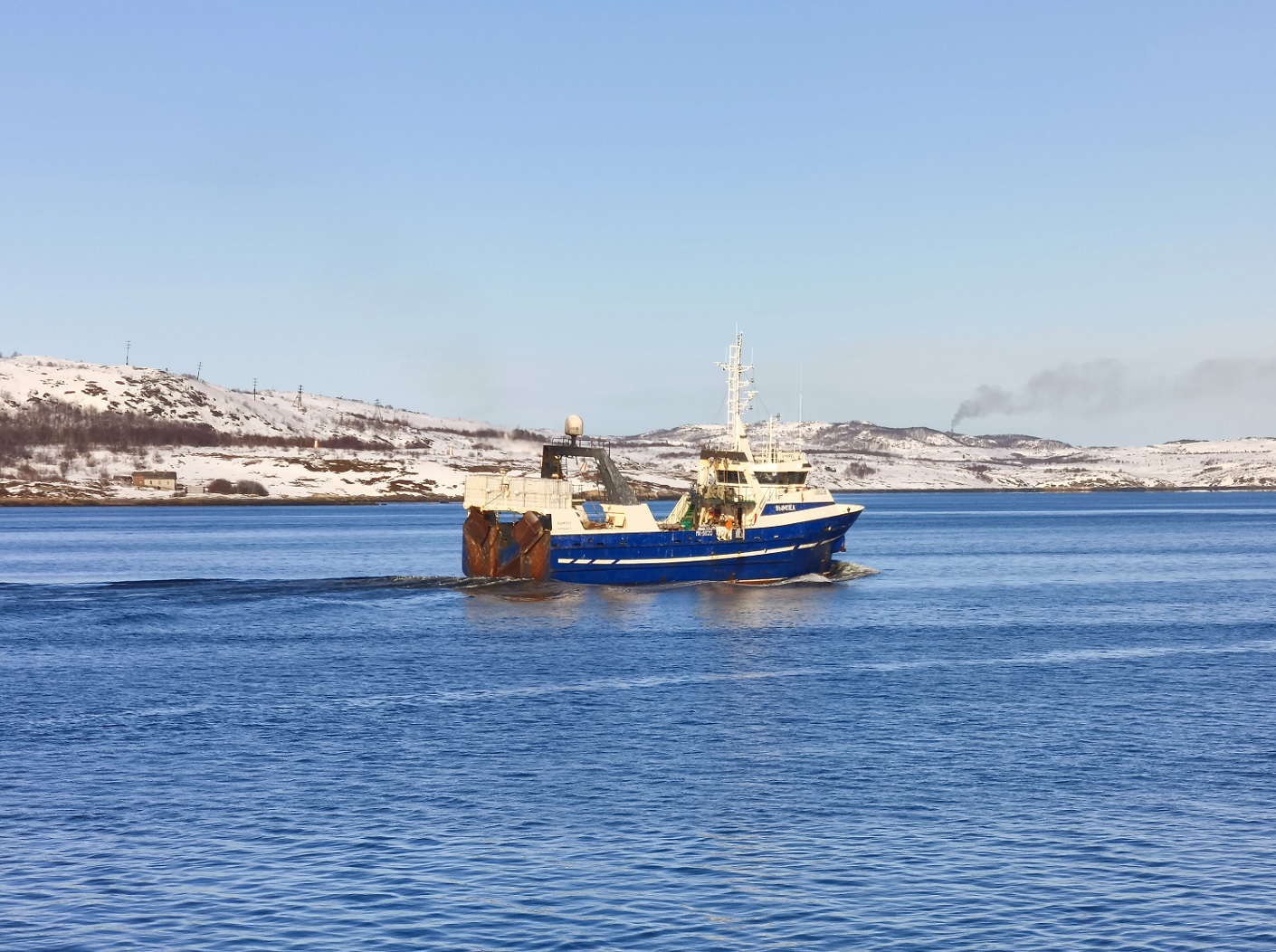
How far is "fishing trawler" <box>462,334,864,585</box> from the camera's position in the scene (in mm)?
79938

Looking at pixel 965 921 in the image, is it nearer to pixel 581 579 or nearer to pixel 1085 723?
Answer: pixel 1085 723

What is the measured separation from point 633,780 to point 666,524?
193 feet

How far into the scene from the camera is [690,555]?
3295 inches

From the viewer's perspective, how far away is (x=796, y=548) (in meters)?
87.6

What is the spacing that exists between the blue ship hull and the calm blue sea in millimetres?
9333

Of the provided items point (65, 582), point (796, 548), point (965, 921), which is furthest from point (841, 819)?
point (65, 582)

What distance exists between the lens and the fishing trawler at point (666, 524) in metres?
79.9

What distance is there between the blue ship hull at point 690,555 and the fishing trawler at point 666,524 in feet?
0.20

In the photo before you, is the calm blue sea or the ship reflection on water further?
the ship reflection on water

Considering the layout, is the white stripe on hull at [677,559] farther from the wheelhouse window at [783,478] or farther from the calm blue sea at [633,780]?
the calm blue sea at [633,780]

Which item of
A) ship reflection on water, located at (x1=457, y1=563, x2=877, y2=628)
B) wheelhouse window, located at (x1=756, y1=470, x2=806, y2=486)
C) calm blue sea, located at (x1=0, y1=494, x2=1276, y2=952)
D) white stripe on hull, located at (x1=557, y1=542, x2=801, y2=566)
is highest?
wheelhouse window, located at (x1=756, y1=470, x2=806, y2=486)

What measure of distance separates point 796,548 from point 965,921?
211 ft

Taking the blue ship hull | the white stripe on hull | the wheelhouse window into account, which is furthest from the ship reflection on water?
the wheelhouse window

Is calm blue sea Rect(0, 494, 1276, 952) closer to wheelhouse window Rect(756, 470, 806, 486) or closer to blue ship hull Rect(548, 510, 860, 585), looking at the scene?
blue ship hull Rect(548, 510, 860, 585)
